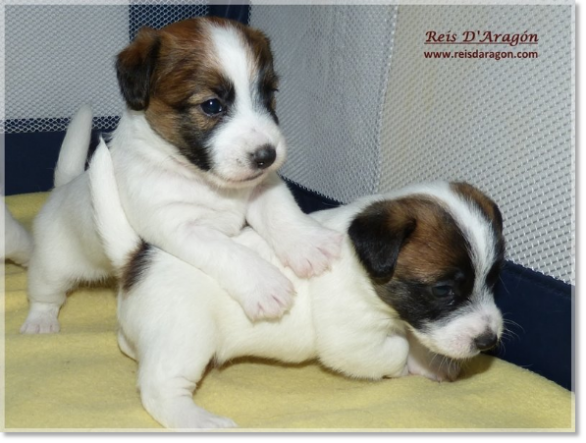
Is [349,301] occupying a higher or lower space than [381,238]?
lower

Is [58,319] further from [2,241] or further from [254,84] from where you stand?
[254,84]

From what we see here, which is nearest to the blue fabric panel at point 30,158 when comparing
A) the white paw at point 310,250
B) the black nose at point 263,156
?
the white paw at point 310,250

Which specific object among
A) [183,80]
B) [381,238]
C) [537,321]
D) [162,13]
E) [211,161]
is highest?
[162,13]

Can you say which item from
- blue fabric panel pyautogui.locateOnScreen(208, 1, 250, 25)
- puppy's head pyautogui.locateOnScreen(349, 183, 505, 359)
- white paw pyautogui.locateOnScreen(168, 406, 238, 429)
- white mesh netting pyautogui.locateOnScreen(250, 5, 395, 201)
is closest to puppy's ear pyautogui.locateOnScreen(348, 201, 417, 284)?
puppy's head pyautogui.locateOnScreen(349, 183, 505, 359)

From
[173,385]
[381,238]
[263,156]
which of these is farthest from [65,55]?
[381,238]

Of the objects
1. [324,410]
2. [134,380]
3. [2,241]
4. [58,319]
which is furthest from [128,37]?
[324,410]

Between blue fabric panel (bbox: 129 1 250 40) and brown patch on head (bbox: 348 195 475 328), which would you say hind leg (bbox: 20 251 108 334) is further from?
blue fabric panel (bbox: 129 1 250 40)

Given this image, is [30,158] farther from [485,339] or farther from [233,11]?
[485,339]
